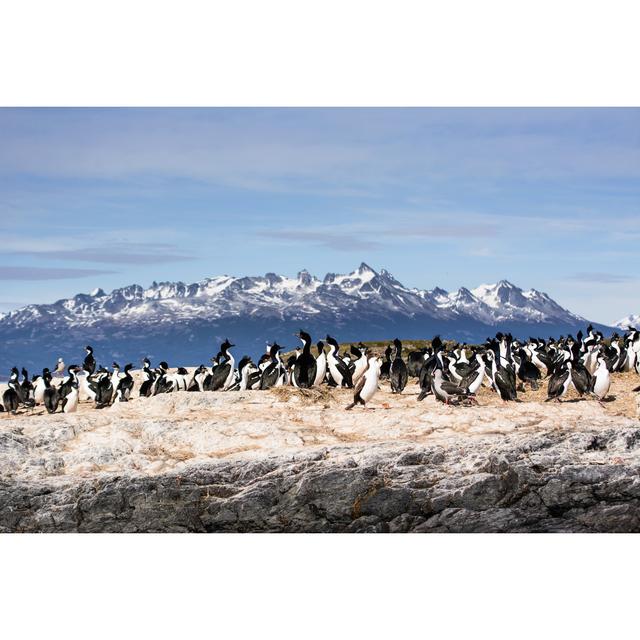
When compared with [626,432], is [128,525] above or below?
below

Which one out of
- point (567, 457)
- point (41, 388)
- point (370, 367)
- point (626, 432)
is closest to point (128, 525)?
point (370, 367)

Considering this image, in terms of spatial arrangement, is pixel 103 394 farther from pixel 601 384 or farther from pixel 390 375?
pixel 601 384

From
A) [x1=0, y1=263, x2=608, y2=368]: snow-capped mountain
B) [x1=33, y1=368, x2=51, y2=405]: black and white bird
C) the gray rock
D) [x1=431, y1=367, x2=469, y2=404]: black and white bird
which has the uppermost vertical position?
[x1=0, y1=263, x2=608, y2=368]: snow-capped mountain

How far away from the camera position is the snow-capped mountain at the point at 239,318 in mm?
148500

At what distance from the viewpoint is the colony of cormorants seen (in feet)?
37.2

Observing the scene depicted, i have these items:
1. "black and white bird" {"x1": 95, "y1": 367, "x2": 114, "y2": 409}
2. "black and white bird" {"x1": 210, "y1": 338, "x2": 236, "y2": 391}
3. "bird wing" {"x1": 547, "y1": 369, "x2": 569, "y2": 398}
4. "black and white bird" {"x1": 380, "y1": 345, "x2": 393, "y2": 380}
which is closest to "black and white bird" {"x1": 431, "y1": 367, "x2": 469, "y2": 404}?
"bird wing" {"x1": 547, "y1": 369, "x2": 569, "y2": 398}

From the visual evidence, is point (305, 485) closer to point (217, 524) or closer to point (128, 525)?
point (217, 524)

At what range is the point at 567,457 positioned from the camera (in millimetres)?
8500

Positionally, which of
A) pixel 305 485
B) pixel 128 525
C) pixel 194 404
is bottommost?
pixel 128 525

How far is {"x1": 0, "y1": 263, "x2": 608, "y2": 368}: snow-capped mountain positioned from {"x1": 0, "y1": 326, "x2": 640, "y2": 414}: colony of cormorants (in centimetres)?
11343

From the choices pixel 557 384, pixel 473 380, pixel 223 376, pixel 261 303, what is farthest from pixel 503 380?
pixel 261 303

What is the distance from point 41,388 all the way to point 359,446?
982 cm

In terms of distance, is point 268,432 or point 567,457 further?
point 268,432

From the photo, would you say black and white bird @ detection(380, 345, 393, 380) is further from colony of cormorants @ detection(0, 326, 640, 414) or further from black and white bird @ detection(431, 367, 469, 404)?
black and white bird @ detection(431, 367, 469, 404)
